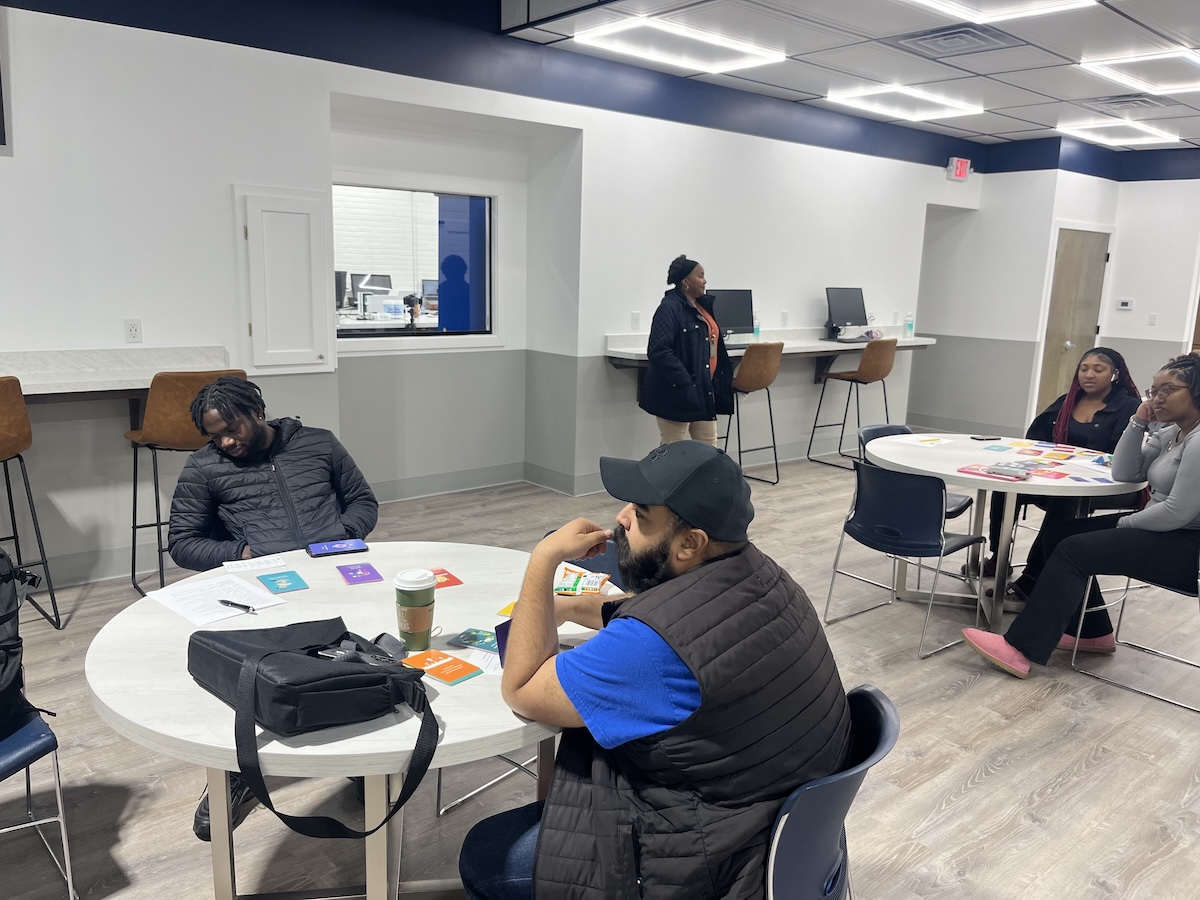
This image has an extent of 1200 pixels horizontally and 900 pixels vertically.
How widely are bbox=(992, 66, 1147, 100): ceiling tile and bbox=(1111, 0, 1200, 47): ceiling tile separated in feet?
2.66

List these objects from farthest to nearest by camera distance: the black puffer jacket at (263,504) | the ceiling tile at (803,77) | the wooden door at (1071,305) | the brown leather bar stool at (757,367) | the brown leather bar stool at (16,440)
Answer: the wooden door at (1071,305) → the brown leather bar stool at (757,367) → the ceiling tile at (803,77) → the brown leather bar stool at (16,440) → the black puffer jacket at (263,504)

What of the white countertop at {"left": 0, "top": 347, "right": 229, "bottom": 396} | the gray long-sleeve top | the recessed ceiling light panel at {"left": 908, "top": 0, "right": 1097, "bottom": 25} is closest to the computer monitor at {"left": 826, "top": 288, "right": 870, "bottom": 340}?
the recessed ceiling light panel at {"left": 908, "top": 0, "right": 1097, "bottom": 25}

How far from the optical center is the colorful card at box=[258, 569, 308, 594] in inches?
79.8

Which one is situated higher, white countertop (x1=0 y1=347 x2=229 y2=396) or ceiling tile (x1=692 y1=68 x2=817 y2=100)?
ceiling tile (x1=692 y1=68 x2=817 y2=100)

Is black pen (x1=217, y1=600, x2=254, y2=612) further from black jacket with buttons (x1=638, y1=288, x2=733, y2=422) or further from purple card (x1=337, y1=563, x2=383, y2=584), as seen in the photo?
black jacket with buttons (x1=638, y1=288, x2=733, y2=422)

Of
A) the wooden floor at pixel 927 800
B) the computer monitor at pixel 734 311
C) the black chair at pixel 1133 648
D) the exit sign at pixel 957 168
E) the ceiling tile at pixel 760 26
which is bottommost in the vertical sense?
the wooden floor at pixel 927 800

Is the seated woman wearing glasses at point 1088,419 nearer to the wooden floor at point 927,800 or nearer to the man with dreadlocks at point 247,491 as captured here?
the wooden floor at point 927,800

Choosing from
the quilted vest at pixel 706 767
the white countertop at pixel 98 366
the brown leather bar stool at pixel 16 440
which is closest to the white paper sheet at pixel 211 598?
the quilted vest at pixel 706 767

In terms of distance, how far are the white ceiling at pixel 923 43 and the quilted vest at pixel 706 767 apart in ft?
12.8

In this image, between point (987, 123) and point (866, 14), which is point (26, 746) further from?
point (987, 123)

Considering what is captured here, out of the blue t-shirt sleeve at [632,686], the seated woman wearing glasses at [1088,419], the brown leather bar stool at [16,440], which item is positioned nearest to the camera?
the blue t-shirt sleeve at [632,686]

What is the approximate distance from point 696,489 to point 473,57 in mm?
4430

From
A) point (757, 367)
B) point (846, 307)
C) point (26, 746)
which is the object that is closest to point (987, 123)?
point (846, 307)

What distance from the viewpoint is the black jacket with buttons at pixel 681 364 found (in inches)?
207
